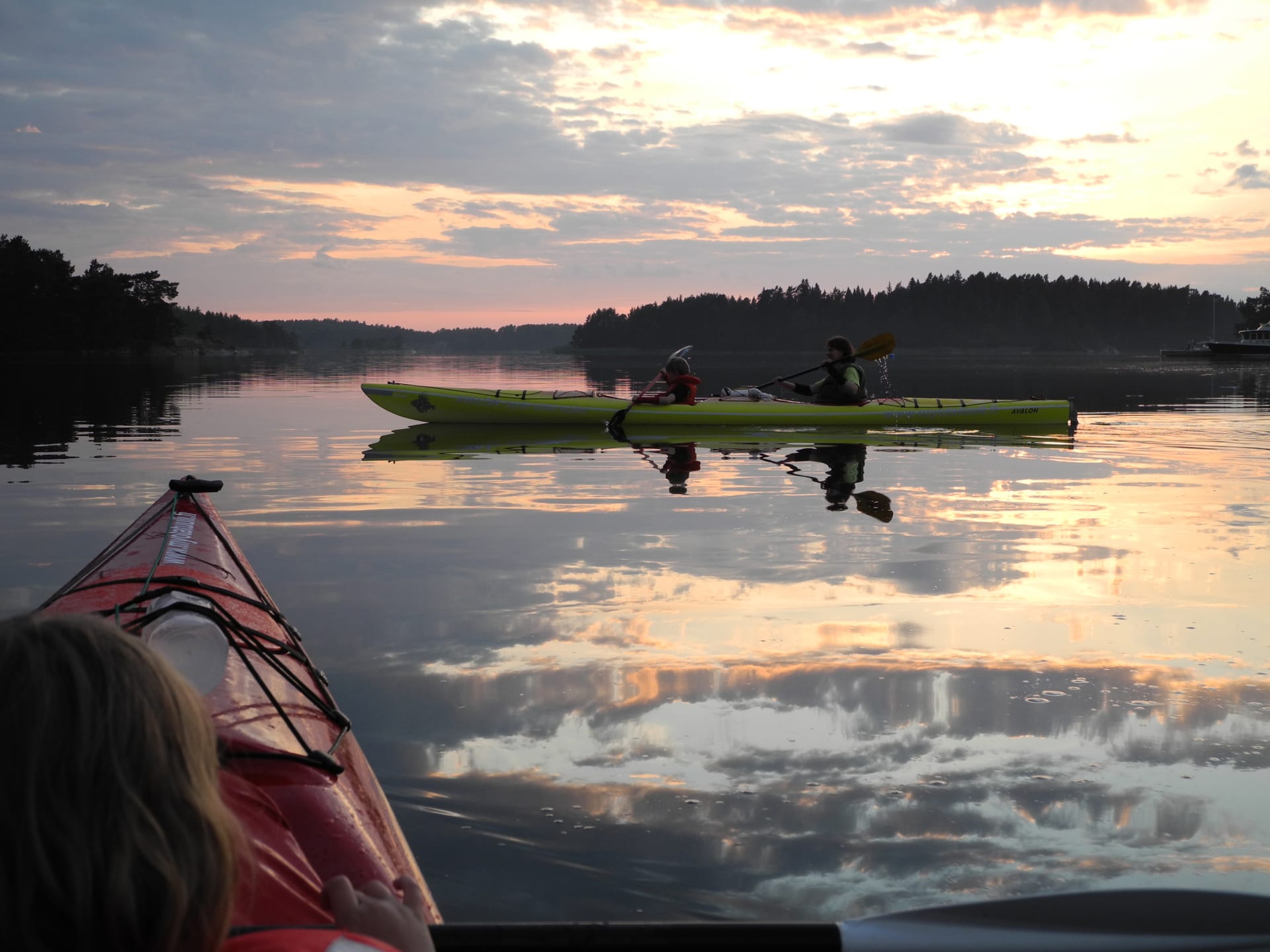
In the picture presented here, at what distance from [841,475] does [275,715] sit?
32.6 feet

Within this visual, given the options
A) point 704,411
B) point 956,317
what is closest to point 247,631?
point 704,411

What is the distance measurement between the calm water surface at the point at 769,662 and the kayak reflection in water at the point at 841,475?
9cm

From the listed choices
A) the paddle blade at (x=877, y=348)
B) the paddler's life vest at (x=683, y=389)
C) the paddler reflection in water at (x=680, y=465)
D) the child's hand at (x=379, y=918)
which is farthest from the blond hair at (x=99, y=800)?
the paddle blade at (x=877, y=348)

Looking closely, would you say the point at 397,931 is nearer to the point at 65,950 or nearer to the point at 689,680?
the point at 65,950

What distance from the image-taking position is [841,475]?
12250 mm

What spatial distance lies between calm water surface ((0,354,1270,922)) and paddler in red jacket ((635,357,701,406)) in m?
4.11

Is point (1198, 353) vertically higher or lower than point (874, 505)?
higher

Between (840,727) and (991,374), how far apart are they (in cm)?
4698

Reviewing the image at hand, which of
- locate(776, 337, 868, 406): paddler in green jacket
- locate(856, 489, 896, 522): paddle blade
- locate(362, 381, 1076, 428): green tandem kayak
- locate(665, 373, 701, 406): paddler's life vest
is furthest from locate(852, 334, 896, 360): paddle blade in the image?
locate(856, 489, 896, 522): paddle blade

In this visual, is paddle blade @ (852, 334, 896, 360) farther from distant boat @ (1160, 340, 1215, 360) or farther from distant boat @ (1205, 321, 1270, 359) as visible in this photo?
distant boat @ (1160, 340, 1215, 360)

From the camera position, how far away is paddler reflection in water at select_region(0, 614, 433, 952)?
1.02m

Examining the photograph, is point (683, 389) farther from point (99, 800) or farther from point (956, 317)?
point (956, 317)

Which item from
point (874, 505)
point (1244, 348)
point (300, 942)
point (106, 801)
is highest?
point (1244, 348)

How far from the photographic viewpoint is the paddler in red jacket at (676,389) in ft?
54.7
